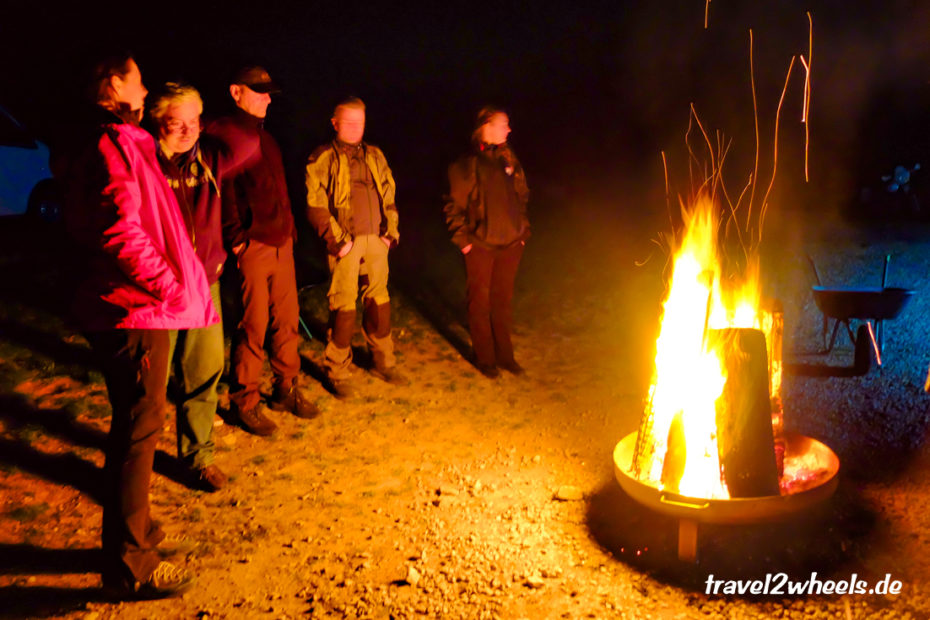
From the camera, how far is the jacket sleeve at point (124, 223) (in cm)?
309

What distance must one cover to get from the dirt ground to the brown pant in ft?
1.51

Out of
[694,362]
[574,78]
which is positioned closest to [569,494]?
[694,362]

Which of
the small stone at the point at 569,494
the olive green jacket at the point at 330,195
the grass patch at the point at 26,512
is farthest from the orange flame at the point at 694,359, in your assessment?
the grass patch at the point at 26,512

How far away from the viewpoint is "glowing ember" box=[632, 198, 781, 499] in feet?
13.0

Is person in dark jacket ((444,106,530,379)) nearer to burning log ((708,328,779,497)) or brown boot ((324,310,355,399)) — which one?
brown boot ((324,310,355,399))

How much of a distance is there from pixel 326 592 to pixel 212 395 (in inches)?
63.6

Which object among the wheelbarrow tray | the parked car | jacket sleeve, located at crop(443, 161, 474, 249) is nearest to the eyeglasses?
jacket sleeve, located at crop(443, 161, 474, 249)

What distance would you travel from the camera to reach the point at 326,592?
3.58m

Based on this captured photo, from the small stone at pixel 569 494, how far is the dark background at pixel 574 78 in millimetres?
10678

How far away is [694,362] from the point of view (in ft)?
13.3

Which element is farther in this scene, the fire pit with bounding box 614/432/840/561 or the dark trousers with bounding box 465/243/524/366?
the dark trousers with bounding box 465/243/524/366

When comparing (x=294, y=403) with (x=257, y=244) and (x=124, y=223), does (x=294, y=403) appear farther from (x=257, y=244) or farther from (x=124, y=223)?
(x=124, y=223)

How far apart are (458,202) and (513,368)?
5.98ft

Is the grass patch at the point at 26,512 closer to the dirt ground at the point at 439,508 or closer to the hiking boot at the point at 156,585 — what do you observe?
the dirt ground at the point at 439,508
